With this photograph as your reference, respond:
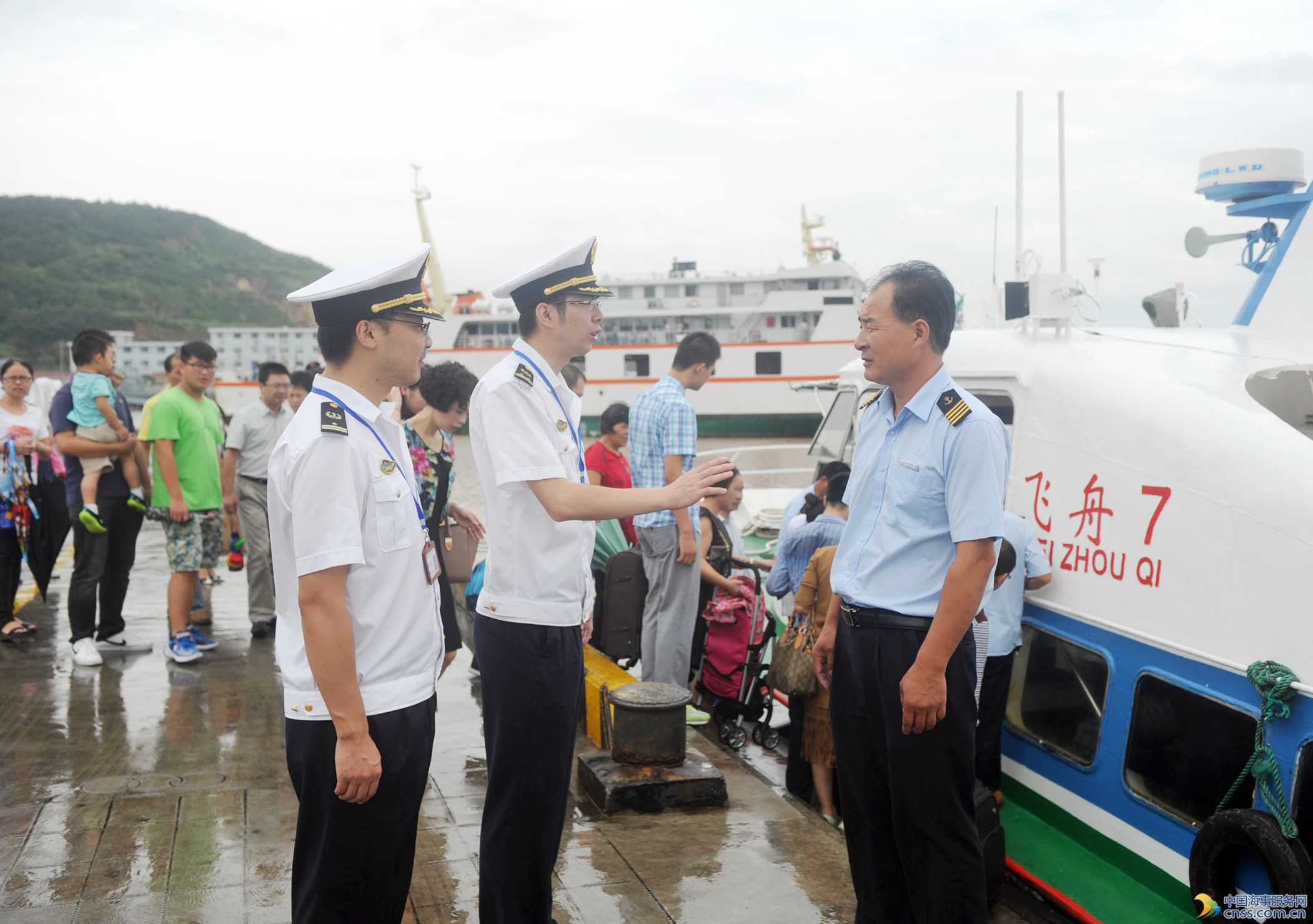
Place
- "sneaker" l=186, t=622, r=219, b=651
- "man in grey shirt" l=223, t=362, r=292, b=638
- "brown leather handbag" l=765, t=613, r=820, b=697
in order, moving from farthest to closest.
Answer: "man in grey shirt" l=223, t=362, r=292, b=638, "sneaker" l=186, t=622, r=219, b=651, "brown leather handbag" l=765, t=613, r=820, b=697

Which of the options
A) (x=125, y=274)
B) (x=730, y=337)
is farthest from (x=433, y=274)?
(x=125, y=274)

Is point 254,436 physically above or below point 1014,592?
above

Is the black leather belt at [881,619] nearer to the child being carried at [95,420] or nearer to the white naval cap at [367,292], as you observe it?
the white naval cap at [367,292]

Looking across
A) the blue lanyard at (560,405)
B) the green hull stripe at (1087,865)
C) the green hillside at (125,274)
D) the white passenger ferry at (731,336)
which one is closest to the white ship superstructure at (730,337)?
the white passenger ferry at (731,336)

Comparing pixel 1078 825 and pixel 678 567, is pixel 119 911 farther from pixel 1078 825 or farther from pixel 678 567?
pixel 1078 825

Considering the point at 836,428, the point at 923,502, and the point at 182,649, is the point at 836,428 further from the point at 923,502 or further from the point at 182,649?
the point at 182,649

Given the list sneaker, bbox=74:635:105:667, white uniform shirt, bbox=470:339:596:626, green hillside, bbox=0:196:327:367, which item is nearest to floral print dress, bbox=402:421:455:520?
white uniform shirt, bbox=470:339:596:626

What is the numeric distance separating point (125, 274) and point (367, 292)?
146 meters

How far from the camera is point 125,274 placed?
12875 centimetres

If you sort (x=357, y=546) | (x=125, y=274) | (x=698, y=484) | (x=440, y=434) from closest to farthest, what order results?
1. (x=357, y=546)
2. (x=698, y=484)
3. (x=440, y=434)
4. (x=125, y=274)

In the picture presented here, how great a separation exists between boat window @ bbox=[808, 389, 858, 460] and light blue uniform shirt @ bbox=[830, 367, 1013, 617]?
330 centimetres

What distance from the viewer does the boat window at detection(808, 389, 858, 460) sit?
649cm

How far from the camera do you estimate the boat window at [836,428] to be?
Result: 6.49m

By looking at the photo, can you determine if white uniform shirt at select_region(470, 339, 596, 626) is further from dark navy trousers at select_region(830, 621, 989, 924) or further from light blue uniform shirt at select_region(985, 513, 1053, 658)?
light blue uniform shirt at select_region(985, 513, 1053, 658)
